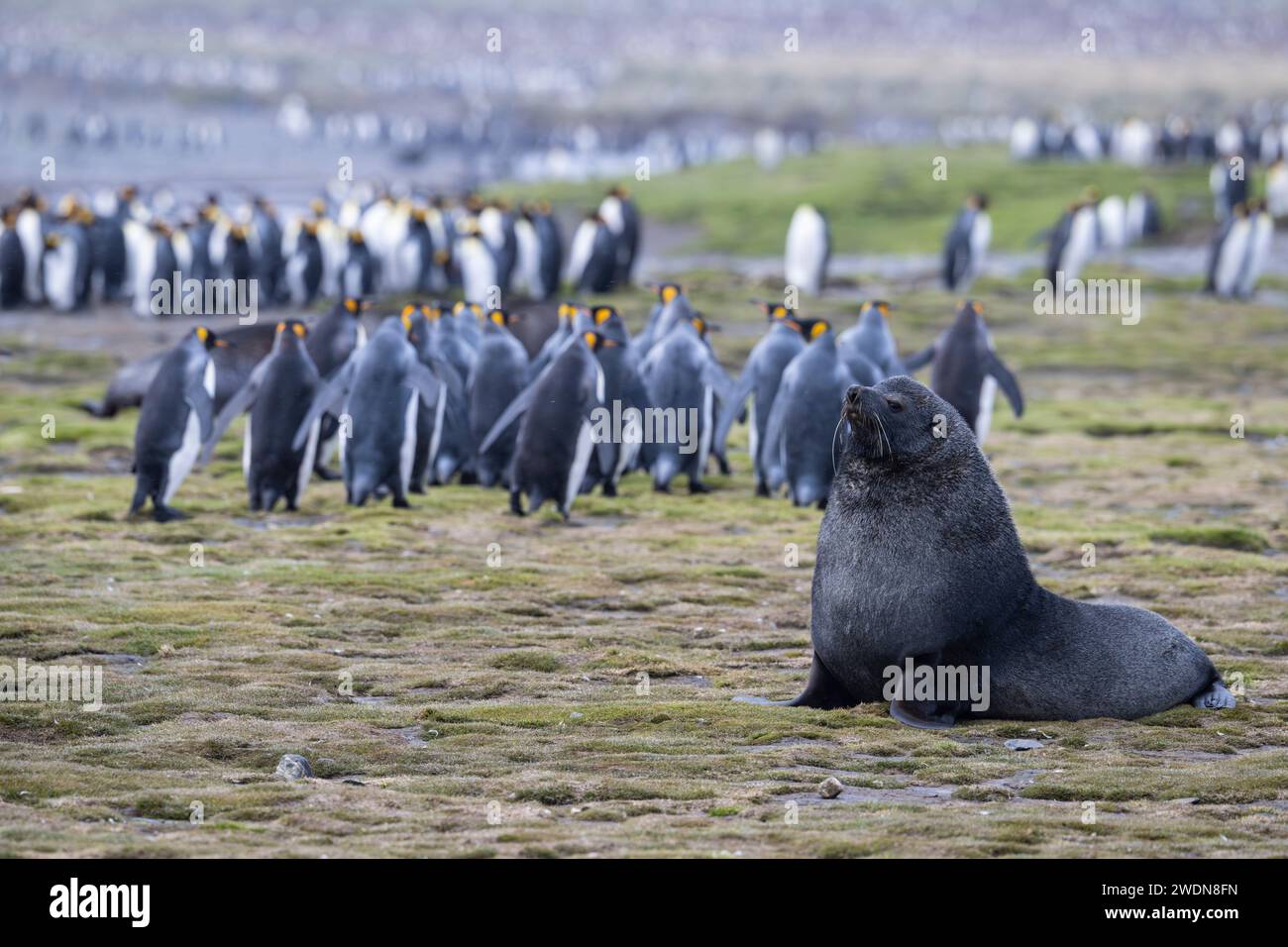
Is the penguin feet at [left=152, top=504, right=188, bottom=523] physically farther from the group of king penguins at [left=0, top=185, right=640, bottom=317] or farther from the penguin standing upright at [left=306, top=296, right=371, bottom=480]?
the group of king penguins at [left=0, top=185, right=640, bottom=317]

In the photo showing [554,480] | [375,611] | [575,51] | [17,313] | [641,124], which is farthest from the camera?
[575,51]

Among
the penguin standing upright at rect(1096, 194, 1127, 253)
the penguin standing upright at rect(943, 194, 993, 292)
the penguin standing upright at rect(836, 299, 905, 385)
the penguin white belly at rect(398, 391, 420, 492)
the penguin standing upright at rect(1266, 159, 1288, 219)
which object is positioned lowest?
the penguin white belly at rect(398, 391, 420, 492)

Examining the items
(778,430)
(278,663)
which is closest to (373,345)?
(778,430)

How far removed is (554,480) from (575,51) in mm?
109608

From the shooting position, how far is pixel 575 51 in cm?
11731

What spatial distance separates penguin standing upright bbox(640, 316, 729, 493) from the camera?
40.9 ft

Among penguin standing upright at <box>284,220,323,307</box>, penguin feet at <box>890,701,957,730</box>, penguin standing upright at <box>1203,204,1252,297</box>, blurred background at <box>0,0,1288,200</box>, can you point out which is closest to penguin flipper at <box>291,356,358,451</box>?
penguin feet at <box>890,701,957,730</box>

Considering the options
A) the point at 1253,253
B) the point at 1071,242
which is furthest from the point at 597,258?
the point at 1253,253

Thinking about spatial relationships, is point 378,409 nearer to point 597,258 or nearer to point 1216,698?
point 1216,698

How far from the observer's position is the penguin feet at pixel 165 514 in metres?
10.8

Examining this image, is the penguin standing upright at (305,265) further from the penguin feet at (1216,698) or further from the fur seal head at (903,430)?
the penguin feet at (1216,698)

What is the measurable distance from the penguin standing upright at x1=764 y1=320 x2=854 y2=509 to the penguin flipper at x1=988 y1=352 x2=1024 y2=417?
193cm
